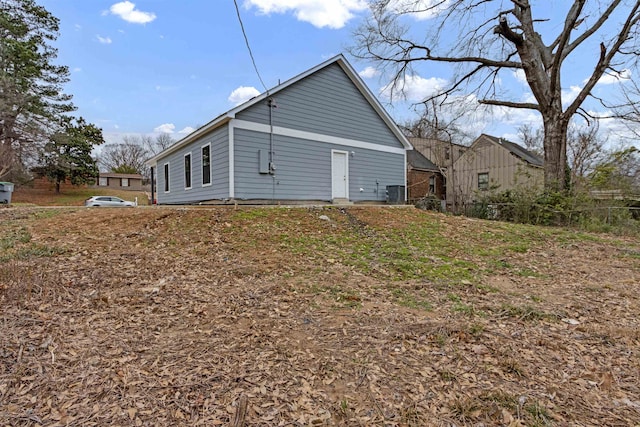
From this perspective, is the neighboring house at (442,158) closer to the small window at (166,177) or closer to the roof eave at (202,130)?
the roof eave at (202,130)

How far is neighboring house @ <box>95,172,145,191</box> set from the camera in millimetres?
41594

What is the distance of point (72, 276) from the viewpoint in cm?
407

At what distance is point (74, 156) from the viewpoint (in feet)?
99.3

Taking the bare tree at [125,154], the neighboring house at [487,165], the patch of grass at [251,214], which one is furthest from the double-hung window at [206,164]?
the bare tree at [125,154]

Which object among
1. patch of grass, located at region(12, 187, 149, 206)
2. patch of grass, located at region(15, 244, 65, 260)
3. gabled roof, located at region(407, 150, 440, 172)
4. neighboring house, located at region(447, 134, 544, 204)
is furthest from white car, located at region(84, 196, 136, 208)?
neighboring house, located at region(447, 134, 544, 204)

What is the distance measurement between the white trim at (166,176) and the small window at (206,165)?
4.14 meters

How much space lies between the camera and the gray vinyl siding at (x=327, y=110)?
1053 centimetres

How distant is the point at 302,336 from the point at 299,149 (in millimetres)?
8676

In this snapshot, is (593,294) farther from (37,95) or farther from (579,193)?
(37,95)

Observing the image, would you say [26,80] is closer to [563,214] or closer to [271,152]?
[271,152]

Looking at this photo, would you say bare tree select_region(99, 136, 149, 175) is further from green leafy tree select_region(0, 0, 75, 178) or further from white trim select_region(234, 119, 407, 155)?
white trim select_region(234, 119, 407, 155)

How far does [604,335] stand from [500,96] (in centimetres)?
1421

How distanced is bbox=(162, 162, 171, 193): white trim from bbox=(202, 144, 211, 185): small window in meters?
4.14

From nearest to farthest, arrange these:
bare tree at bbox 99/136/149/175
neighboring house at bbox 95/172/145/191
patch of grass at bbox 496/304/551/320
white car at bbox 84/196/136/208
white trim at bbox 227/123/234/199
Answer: patch of grass at bbox 496/304/551/320 < white trim at bbox 227/123/234/199 < white car at bbox 84/196/136/208 < neighboring house at bbox 95/172/145/191 < bare tree at bbox 99/136/149/175
